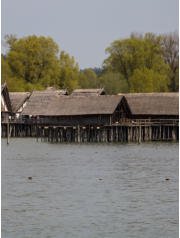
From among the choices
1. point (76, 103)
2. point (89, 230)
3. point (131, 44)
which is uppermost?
point (131, 44)

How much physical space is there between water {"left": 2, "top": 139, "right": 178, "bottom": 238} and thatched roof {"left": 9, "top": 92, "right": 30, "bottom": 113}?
143ft

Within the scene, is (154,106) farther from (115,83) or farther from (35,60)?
(35,60)

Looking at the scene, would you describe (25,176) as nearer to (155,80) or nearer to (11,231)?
(11,231)

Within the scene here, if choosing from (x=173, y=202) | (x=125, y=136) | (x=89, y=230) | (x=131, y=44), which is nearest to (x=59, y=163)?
(x=173, y=202)

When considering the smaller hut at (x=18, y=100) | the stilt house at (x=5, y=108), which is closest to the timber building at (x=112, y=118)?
the stilt house at (x=5, y=108)

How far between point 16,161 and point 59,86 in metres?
58.3

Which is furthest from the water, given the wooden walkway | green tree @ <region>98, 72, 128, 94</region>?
green tree @ <region>98, 72, 128, 94</region>

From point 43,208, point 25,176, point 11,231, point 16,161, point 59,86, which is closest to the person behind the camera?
point 11,231

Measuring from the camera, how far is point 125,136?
67.6 metres

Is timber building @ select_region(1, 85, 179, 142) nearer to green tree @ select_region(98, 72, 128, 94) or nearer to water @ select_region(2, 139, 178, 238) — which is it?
green tree @ select_region(98, 72, 128, 94)

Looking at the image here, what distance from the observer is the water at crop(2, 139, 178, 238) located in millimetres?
20141

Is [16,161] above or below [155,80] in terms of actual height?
below

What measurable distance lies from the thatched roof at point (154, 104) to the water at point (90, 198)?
27.3m

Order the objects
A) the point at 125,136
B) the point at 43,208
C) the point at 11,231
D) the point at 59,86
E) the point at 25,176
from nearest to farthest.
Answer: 1. the point at 11,231
2. the point at 43,208
3. the point at 25,176
4. the point at 125,136
5. the point at 59,86
